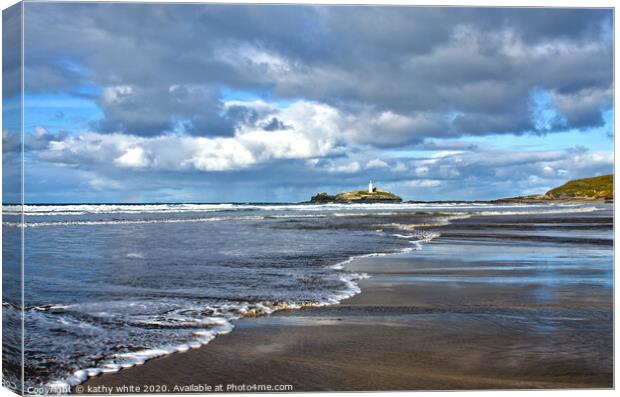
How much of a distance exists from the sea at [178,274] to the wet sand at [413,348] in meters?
0.33

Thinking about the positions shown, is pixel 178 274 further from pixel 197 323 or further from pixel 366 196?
pixel 366 196

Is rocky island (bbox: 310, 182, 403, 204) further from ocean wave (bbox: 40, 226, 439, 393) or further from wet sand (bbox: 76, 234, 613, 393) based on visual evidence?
wet sand (bbox: 76, 234, 613, 393)

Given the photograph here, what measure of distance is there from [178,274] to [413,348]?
193 inches

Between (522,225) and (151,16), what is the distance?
15781mm

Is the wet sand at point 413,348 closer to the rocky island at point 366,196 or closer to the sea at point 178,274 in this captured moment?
the sea at point 178,274

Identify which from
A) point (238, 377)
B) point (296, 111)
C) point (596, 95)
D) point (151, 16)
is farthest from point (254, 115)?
point (596, 95)

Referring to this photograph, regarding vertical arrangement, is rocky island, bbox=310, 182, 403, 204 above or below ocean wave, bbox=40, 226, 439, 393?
above

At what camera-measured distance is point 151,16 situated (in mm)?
5488

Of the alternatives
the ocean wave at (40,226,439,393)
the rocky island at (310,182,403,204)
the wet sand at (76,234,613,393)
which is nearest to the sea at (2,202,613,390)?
the ocean wave at (40,226,439,393)

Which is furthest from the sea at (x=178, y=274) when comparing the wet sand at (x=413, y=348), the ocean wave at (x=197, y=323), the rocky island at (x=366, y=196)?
the rocky island at (x=366, y=196)

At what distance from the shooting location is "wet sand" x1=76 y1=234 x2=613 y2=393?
15.8 feet

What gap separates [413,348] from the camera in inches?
207

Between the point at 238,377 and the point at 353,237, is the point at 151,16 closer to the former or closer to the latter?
the point at 238,377

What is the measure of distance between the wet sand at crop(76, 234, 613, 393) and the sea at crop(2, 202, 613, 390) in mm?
331
